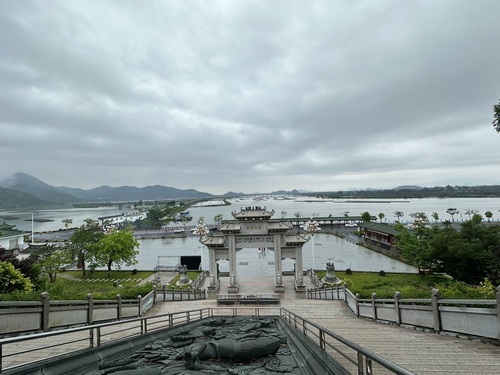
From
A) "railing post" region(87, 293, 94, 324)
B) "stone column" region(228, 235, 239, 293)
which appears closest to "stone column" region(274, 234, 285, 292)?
"stone column" region(228, 235, 239, 293)

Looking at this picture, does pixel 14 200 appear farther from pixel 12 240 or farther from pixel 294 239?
pixel 294 239

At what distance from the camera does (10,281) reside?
9.64 m

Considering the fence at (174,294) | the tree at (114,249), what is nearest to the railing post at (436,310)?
the fence at (174,294)

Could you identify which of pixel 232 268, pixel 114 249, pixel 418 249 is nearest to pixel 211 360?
pixel 232 268

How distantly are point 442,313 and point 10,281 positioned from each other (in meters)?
14.2

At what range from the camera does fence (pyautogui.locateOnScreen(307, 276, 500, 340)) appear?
17.2ft

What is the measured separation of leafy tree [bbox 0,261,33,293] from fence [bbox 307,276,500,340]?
13140 millimetres

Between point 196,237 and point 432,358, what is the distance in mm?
44656

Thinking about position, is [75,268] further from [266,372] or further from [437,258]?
[437,258]

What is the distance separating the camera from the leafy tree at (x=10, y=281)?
31.5ft

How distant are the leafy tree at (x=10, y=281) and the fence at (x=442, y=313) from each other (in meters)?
13.1

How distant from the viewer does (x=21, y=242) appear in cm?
3494

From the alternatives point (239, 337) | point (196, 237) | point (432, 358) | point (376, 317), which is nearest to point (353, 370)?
A: point (432, 358)

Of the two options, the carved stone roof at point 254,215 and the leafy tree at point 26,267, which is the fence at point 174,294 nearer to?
the leafy tree at point 26,267
